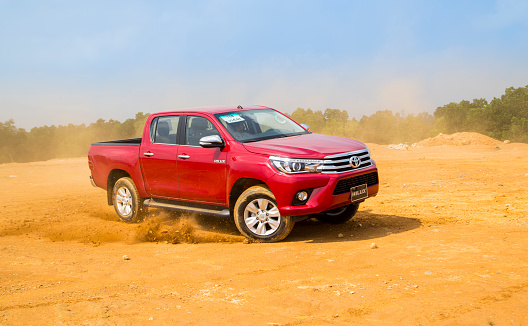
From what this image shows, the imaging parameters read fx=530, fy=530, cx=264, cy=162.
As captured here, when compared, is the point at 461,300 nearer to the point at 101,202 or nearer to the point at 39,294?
the point at 39,294

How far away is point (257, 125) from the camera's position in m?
8.25

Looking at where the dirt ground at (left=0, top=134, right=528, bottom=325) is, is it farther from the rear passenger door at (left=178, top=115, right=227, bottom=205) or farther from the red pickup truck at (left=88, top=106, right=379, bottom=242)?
the rear passenger door at (left=178, top=115, right=227, bottom=205)

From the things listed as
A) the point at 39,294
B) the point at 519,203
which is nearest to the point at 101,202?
the point at 39,294

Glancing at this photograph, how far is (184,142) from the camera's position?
8.28 m

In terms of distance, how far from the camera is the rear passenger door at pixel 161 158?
840 cm

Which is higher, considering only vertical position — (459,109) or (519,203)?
(459,109)

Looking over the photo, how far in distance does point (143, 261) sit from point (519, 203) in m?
6.20

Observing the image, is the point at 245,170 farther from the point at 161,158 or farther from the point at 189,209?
the point at 161,158

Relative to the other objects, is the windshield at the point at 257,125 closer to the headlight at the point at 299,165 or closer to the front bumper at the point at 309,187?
the headlight at the point at 299,165

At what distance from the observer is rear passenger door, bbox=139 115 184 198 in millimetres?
8398

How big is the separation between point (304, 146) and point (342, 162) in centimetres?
56

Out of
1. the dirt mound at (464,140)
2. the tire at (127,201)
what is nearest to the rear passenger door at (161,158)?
the tire at (127,201)

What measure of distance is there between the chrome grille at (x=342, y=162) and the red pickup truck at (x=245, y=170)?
0.01 meters

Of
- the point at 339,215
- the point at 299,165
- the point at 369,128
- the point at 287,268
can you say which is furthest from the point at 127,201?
the point at 369,128
